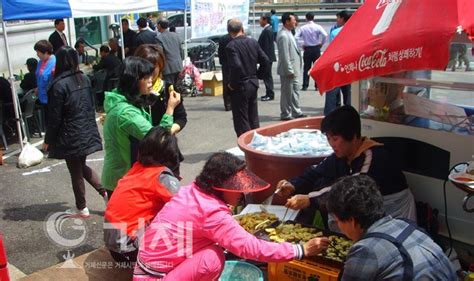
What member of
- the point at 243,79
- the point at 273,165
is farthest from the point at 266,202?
the point at 243,79

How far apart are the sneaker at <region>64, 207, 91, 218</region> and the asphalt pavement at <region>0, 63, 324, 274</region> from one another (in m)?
0.07

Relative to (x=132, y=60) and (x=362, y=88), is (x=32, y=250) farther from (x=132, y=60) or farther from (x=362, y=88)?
(x=362, y=88)

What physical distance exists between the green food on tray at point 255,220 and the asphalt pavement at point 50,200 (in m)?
1.85

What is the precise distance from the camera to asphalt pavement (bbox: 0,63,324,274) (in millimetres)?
4832

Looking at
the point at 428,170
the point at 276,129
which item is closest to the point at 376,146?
the point at 428,170

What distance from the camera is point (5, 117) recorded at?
8.21 metres

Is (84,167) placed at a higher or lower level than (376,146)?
lower

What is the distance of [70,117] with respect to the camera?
5.20 m

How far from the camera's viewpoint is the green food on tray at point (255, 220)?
358 centimetres

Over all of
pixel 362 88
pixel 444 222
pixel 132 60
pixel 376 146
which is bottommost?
pixel 444 222

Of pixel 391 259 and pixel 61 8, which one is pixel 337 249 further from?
pixel 61 8

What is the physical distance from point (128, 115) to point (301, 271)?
173 centimetres

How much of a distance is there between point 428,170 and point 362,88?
89 cm

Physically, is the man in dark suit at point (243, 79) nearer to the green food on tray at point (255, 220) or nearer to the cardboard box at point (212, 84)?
the green food on tray at point (255, 220)
